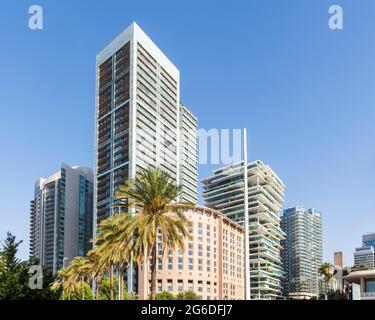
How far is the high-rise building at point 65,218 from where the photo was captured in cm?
18125

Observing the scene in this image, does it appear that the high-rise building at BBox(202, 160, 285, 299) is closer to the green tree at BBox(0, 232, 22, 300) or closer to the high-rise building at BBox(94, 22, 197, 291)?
the high-rise building at BBox(94, 22, 197, 291)

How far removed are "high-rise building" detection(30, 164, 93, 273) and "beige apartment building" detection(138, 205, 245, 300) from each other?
62.6 metres

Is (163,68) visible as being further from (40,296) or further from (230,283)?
(40,296)

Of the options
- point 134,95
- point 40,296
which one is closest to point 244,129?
point 40,296

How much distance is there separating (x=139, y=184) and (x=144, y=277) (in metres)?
88.9

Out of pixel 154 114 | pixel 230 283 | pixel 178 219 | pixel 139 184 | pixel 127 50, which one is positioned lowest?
pixel 230 283

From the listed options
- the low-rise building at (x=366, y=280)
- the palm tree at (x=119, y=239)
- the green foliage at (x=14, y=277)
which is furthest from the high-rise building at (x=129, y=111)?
the palm tree at (x=119, y=239)

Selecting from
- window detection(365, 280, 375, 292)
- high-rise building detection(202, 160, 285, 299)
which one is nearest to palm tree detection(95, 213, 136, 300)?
window detection(365, 280, 375, 292)

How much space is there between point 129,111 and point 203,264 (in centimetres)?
4685

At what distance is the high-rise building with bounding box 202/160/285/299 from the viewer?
167750 millimetres

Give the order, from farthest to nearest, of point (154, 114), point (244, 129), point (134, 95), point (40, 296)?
1. point (154, 114)
2. point (134, 95)
3. point (40, 296)
4. point (244, 129)

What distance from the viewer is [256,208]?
16775 cm
